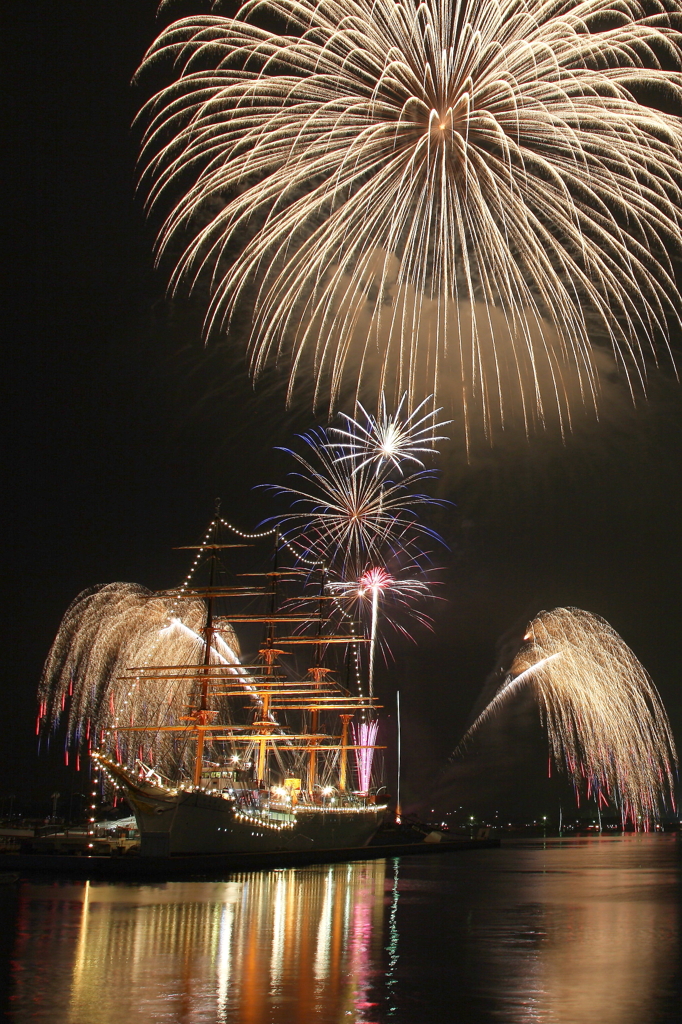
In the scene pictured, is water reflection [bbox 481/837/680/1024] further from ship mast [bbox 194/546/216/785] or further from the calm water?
ship mast [bbox 194/546/216/785]

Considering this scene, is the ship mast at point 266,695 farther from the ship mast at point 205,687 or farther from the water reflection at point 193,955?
the water reflection at point 193,955

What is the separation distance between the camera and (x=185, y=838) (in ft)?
172

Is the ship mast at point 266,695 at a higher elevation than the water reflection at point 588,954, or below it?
higher

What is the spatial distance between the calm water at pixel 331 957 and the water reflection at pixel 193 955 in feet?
0.15

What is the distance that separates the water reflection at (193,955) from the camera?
45.7ft

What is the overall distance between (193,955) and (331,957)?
9.21 ft

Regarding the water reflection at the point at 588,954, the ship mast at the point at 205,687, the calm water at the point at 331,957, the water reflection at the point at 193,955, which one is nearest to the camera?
the water reflection at the point at 193,955

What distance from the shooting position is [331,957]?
1914 centimetres

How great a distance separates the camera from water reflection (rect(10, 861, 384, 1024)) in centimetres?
1392

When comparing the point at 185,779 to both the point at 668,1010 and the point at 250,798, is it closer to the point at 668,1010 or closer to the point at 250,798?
the point at 250,798

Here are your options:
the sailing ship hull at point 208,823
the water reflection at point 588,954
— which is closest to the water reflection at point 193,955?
the water reflection at point 588,954

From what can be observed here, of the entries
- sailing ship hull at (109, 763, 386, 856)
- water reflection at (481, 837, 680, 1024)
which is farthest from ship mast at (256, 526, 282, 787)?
water reflection at (481, 837, 680, 1024)

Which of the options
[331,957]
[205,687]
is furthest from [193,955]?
[205,687]

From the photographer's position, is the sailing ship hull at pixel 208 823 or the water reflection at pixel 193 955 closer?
the water reflection at pixel 193 955
